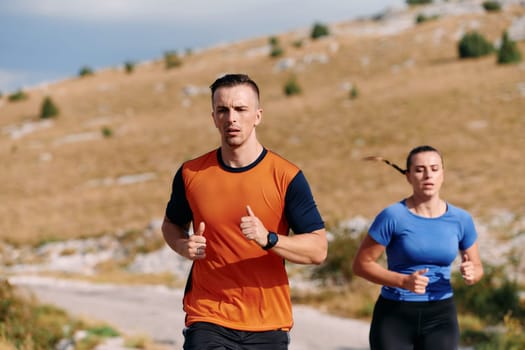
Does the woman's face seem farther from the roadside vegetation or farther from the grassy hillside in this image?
the grassy hillside

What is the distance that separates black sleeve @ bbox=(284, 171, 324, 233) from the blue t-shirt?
1.23 m

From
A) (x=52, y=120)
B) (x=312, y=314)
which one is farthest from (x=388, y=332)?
(x=52, y=120)

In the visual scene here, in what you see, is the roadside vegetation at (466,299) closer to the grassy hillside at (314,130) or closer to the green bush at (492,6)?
the grassy hillside at (314,130)

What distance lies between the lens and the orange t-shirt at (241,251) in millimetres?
3992

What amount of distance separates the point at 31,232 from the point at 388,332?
110ft

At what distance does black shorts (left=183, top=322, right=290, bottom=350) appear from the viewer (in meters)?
4.03

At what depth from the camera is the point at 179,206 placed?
431 cm

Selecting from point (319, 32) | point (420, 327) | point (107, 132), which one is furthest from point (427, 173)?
point (319, 32)

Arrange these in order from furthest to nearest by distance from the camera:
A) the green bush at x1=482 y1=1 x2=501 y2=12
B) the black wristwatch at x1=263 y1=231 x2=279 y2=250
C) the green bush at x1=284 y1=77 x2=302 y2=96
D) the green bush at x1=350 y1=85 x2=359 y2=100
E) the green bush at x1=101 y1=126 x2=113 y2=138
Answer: the green bush at x1=482 y1=1 x2=501 y2=12 → the green bush at x1=284 y1=77 x2=302 y2=96 → the green bush at x1=101 y1=126 x2=113 y2=138 → the green bush at x1=350 y1=85 x2=359 y2=100 → the black wristwatch at x1=263 y1=231 x2=279 y2=250

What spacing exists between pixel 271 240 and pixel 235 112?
746 mm

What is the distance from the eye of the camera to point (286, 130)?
48438mm

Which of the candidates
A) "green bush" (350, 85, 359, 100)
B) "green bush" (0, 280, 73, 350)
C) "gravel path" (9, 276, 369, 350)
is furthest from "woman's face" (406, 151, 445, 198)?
"green bush" (350, 85, 359, 100)

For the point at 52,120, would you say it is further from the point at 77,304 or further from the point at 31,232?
the point at 77,304

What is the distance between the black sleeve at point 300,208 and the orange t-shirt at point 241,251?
0.03 m
